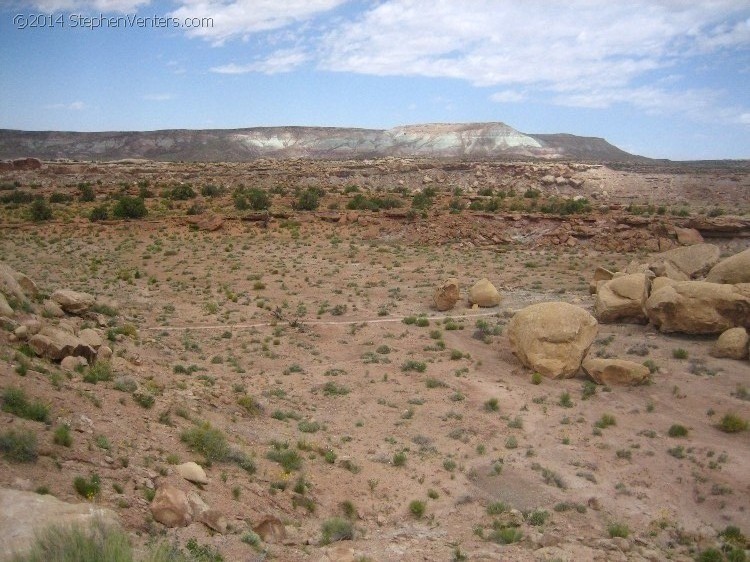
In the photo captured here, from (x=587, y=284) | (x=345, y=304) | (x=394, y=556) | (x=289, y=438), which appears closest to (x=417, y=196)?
(x=587, y=284)

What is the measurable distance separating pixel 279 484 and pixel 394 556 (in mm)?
2029

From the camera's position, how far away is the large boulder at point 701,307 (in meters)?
14.4

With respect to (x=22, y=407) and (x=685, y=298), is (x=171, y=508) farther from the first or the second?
(x=685, y=298)

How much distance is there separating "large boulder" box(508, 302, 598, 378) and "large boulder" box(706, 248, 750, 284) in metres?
5.19

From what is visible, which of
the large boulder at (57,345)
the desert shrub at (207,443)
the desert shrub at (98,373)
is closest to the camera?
the desert shrub at (207,443)

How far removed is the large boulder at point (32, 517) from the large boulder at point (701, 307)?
1409 cm

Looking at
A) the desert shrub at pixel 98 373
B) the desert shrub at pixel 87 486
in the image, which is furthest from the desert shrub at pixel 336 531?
the desert shrub at pixel 98 373

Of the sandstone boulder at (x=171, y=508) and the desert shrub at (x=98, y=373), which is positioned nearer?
the sandstone boulder at (x=171, y=508)

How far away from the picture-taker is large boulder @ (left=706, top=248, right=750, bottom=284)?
51.4 ft

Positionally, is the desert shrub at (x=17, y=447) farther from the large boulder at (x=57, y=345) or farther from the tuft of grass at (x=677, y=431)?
the tuft of grass at (x=677, y=431)

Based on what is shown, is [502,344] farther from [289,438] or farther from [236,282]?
[236,282]

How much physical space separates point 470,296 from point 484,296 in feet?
1.63

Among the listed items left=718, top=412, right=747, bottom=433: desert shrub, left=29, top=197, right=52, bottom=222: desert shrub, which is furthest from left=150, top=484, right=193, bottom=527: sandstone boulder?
left=29, top=197, right=52, bottom=222: desert shrub

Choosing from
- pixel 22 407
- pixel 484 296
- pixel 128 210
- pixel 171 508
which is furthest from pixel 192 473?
pixel 128 210
